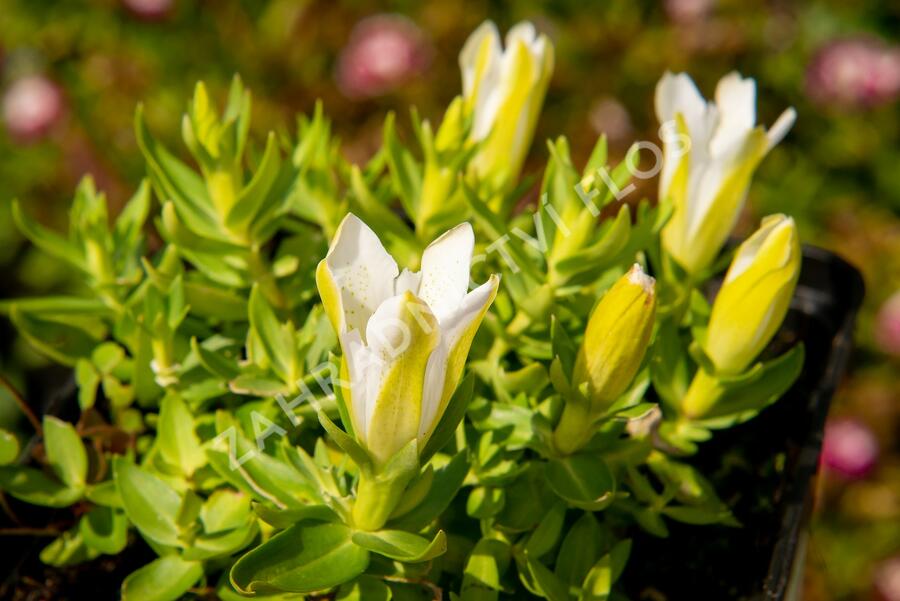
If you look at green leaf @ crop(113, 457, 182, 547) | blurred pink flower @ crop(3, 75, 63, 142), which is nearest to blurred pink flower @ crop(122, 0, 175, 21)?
blurred pink flower @ crop(3, 75, 63, 142)

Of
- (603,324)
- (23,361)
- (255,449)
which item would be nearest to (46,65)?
(23,361)

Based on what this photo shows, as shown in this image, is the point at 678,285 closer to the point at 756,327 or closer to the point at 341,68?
the point at 756,327

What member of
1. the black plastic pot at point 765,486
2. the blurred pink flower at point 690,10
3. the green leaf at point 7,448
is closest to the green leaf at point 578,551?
the black plastic pot at point 765,486

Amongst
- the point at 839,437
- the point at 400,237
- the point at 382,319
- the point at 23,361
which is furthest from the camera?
the point at 23,361

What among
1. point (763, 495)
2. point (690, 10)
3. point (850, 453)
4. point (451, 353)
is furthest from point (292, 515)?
point (690, 10)

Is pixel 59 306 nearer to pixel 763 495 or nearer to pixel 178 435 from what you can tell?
pixel 178 435

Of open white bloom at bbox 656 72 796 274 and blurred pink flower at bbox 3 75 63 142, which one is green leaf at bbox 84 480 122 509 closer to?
open white bloom at bbox 656 72 796 274

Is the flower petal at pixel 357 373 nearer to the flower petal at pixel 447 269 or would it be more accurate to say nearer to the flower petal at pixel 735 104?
the flower petal at pixel 447 269
